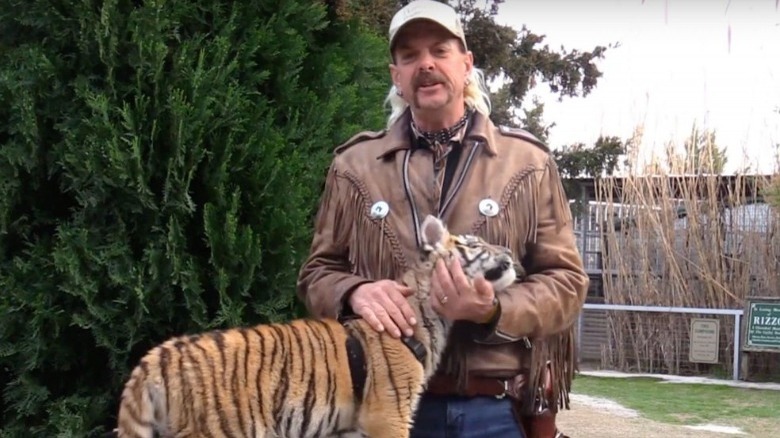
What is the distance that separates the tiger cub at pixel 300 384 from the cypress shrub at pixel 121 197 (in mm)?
1158

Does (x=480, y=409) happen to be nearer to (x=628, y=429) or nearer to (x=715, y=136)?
(x=628, y=429)

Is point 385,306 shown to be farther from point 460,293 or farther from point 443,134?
point 443,134

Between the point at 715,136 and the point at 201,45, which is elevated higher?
the point at 715,136

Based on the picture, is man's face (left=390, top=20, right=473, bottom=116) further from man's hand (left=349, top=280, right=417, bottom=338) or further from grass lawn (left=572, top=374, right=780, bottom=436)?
grass lawn (left=572, top=374, right=780, bottom=436)

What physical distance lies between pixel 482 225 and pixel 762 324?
36.8 feet

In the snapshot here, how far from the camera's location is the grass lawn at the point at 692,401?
9844 mm

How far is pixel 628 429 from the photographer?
368 inches

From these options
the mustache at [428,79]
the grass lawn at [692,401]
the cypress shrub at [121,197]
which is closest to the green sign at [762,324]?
the grass lawn at [692,401]

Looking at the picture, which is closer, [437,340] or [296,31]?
[437,340]

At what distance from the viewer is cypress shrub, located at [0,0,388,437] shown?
3625 mm

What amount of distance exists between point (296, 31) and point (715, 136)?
1080cm

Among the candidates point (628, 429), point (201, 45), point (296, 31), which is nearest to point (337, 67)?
point (296, 31)

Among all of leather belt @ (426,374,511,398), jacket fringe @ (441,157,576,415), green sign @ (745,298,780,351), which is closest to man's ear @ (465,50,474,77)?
jacket fringe @ (441,157,576,415)

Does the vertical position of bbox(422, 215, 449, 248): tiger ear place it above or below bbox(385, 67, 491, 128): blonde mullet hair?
below
